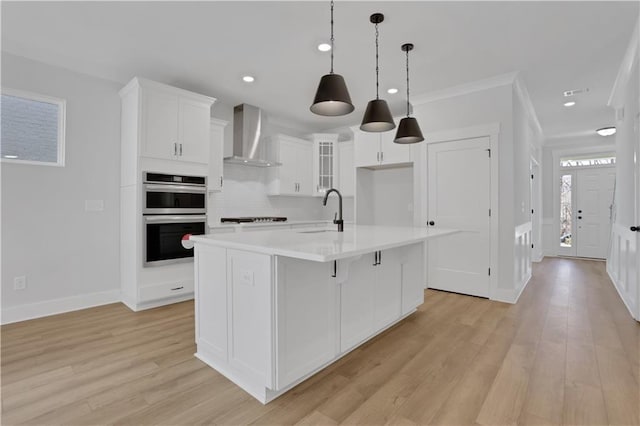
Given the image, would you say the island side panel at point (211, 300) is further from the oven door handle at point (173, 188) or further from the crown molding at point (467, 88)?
the crown molding at point (467, 88)

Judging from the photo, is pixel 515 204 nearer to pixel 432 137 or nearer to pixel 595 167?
pixel 432 137

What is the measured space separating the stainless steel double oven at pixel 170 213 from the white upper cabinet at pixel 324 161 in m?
2.32

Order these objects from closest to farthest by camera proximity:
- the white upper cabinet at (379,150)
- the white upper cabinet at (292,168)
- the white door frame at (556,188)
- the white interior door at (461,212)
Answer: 1. the white interior door at (461,212)
2. the white upper cabinet at (379,150)
3. the white upper cabinet at (292,168)
4. the white door frame at (556,188)

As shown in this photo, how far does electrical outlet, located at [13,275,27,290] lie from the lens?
3153 mm

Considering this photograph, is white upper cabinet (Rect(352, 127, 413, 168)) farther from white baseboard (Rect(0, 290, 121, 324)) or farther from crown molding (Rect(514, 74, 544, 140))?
white baseboard (Rect(0, 290, 121, 324))

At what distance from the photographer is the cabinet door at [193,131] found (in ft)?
12.3

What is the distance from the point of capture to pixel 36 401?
1836mm

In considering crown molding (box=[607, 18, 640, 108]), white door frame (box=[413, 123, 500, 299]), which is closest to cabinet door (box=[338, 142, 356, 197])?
white door frame (box=[413, 123, 500, 299])

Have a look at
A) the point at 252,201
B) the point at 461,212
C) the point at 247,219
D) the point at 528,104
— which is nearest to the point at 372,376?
the point at 461,212

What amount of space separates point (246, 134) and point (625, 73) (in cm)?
Answer: 469

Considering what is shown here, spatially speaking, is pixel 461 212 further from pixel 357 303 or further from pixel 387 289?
pixel 357 303

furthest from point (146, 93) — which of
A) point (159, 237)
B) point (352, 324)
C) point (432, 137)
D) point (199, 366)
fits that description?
point (432, 137)

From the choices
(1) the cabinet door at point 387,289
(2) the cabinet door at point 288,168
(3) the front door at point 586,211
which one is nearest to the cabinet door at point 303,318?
(1) the cabinet door at point 387,289

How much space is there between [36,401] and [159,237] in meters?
1.94
